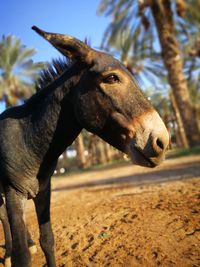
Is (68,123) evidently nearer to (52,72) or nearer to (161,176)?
(52,72)

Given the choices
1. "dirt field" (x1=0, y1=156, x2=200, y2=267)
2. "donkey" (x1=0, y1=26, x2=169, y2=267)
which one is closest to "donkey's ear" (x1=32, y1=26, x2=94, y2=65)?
"donkey" (x1=0, y1=26, x2=169, y2=267)

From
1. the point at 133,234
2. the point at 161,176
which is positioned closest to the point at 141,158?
the point at 133,234

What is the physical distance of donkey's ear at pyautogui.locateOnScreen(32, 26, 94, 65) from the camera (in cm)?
253

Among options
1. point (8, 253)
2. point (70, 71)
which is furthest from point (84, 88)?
point (8, 253)

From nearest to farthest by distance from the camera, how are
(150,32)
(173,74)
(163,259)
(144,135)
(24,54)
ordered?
(144,135) < (163,259) < (173,74) < (150,32) < (24,54)

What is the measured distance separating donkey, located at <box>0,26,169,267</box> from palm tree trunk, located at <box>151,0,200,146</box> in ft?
51.6

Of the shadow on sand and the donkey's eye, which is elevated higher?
the donkey's eye

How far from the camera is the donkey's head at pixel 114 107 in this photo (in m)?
2.34

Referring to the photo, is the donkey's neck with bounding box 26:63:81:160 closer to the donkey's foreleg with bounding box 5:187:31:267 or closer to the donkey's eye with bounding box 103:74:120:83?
the donkey's eye with bounding box 103:74:120:83

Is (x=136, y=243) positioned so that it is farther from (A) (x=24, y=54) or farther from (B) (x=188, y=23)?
(A) (x=24, y=54)

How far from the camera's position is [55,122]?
2.89 meters

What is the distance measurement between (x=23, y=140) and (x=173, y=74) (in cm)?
1638

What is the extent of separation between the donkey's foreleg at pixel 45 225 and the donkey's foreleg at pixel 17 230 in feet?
1.91

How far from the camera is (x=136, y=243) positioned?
11.7 ft
